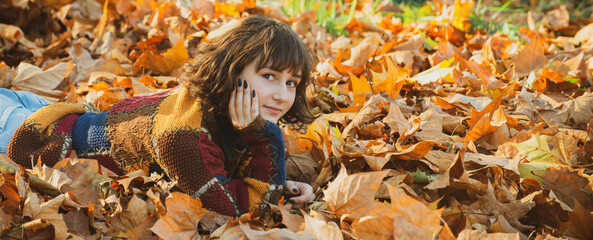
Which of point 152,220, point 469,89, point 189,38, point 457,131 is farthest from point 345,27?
point 152,220

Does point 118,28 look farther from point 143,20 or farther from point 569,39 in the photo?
point 569,39

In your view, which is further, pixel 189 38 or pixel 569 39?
pixel 569 39

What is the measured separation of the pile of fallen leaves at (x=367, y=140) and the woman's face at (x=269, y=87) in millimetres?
268

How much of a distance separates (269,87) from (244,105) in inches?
4.9

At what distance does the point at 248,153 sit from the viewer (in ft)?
6.66

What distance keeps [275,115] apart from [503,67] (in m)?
1.82

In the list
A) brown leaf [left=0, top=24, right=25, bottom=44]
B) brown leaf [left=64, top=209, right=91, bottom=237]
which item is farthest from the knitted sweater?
brown leaf [left=0, top=24, right=25, bottom=44]

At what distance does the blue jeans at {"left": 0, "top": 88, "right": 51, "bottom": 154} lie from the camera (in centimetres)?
213

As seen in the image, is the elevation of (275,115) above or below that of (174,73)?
above

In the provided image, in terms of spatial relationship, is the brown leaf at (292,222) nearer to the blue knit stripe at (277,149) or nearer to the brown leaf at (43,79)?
the blue knit stripe at (277,149)

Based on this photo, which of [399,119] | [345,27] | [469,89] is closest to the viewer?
[399,119]

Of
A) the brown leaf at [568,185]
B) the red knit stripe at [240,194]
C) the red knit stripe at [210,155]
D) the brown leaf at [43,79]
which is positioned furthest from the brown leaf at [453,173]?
the brown leaf at [43,79]

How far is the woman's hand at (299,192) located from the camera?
1.83 meters

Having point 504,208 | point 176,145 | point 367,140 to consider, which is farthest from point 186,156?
point 504,208
